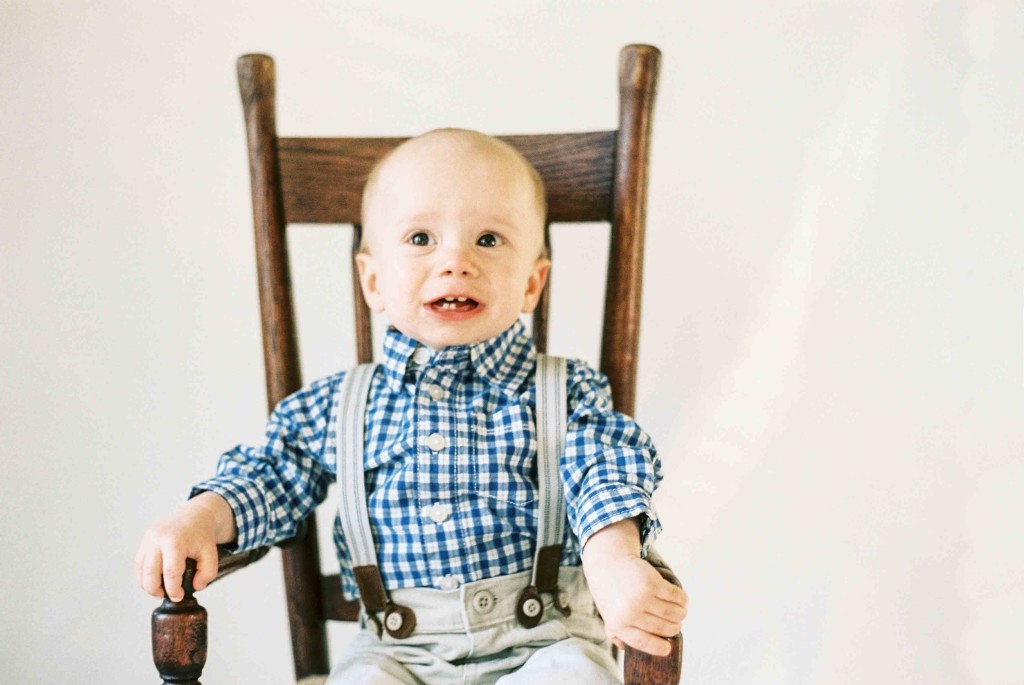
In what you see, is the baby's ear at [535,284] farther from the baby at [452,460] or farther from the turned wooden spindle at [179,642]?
the turned wooden spindle at [179,642]

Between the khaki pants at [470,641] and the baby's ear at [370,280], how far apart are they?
265mm

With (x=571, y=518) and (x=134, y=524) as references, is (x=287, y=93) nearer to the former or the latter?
(x=134, y=524)

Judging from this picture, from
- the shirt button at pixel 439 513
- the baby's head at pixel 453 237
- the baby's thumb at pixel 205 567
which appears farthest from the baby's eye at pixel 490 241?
the baby's thumb at pixel 205 567

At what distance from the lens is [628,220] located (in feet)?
3.11

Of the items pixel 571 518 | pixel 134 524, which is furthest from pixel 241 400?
pixel 571 518

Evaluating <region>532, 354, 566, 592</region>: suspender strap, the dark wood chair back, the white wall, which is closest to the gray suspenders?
<region>532, 354, 566, 592</region>: suspender strap

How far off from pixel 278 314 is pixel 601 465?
379 mm

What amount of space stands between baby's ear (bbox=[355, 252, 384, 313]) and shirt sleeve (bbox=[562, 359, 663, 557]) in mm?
191

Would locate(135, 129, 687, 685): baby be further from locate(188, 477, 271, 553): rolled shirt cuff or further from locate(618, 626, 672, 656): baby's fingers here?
locate(618, 626, 672, 656): baby's fingers

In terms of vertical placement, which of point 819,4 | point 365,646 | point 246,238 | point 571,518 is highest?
point 819,4

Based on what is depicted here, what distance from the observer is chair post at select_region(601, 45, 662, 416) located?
0.94 m

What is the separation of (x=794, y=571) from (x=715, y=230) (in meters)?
0.44

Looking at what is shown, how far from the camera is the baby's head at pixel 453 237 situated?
86 centimetres

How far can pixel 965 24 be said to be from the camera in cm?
117
